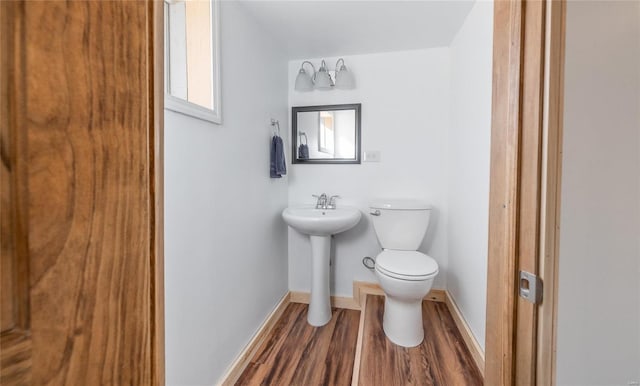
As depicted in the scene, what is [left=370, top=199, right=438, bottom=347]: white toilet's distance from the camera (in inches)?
62.5

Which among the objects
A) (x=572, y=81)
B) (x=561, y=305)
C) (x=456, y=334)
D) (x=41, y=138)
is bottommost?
(x=456, y=334)

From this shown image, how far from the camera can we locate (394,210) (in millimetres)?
1996

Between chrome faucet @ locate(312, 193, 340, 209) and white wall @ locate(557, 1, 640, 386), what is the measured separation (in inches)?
66.9

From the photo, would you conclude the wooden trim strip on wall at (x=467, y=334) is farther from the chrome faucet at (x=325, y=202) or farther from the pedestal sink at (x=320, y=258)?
the chrome faucet at (x=325, y=202)

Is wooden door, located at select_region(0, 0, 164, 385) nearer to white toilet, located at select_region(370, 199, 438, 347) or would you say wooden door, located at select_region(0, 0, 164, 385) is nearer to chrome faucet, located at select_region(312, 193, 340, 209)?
white toilet, located at select_region(370, 199, 438, 347)

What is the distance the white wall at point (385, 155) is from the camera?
2111 millimetres

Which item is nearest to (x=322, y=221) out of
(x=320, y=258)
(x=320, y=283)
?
(x=320, y=258)

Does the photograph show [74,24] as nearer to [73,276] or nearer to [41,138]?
[41,138]

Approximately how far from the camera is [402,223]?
78.7 inches

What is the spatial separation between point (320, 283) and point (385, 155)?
1134mm

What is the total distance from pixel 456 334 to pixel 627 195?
159 cm

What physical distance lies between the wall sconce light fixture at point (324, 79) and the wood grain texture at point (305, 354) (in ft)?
5.97

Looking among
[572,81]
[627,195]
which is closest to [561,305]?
[627,195]

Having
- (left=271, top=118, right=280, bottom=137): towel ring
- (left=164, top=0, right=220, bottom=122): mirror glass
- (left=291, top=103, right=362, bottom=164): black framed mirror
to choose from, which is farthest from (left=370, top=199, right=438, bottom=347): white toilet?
(left=164, top=0, right=220, bottom=122): mirror glass
